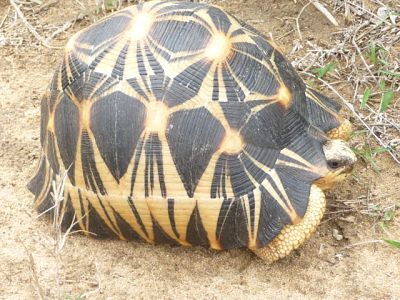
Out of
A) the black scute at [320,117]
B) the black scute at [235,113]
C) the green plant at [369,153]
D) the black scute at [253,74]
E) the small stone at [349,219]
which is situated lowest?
the small stone at [349,219]

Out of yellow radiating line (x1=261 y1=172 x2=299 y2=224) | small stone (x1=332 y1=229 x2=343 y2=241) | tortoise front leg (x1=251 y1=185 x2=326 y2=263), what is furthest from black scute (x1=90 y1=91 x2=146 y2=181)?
small stone (x1=332 y1=229 x2=343 y2=241)

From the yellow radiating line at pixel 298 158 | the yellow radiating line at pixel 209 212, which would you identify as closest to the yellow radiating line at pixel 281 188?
the yellow radiating line at pixel 298 158

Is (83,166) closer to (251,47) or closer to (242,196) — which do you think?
(242,196)

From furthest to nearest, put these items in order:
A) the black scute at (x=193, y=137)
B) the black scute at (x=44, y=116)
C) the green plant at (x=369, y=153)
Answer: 1. the green plant at (x=369, y=153)
2. the black scute at (x=44, y=116)
3. the black scute at (x=193, y=137)

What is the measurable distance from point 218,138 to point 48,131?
0.85 meters


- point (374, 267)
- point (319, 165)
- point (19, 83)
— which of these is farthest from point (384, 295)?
point (19, 83)

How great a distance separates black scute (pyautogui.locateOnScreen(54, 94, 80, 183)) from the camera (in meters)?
2.99

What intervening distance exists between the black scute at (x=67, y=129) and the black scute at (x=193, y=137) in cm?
44

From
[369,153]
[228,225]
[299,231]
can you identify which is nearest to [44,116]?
[228,225]

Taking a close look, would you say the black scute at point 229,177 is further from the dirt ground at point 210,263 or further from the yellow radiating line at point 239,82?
the dirt ground at point 210,263

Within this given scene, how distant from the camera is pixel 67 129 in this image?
3.02 m

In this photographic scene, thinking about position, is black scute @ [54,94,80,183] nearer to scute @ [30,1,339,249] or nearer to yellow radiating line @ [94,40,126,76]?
scute @ [30,1,339,249]

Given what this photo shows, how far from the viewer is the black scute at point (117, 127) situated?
113 inches

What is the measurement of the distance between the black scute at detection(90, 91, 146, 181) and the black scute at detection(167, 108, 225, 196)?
0.15 metres
